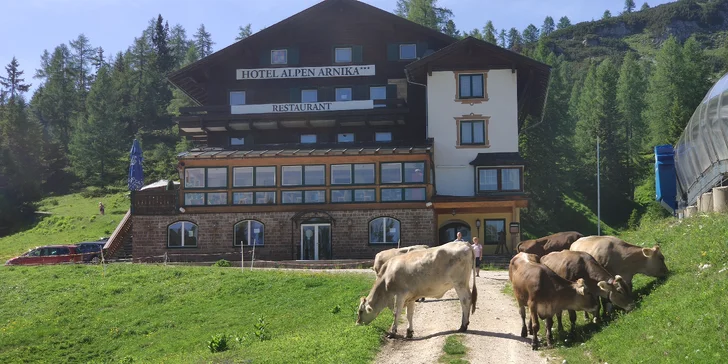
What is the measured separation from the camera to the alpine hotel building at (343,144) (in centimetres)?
4516

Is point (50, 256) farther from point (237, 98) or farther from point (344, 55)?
point (344, 55)

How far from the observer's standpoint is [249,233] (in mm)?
45594

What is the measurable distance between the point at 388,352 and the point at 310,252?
1087 inches

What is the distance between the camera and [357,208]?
148 feet

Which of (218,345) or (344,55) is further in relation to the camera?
(344,55)

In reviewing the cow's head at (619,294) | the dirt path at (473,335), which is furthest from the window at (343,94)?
the cow's head at (619,294)

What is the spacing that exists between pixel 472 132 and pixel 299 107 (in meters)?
11.4

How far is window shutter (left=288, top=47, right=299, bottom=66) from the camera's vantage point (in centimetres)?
5309

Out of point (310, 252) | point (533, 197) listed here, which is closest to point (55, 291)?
point (310, 252)

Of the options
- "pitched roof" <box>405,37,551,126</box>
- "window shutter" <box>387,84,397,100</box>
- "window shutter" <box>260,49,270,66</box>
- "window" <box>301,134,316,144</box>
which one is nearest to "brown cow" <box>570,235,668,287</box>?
"pitched roof" <box>405,37,551,126</box>

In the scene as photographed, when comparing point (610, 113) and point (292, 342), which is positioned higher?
point (610, 113)

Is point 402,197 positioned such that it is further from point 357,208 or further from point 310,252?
point 310,252

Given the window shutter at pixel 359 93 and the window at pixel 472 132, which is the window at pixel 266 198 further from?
the window at pixel 472 132

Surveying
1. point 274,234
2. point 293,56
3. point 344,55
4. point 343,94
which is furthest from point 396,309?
point 293,56
